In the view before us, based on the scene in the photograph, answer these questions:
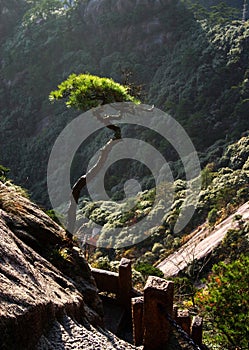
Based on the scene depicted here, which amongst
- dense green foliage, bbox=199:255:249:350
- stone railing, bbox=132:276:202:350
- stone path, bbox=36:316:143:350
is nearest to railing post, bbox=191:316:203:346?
dense green foliage, bbox=199:255:249:350

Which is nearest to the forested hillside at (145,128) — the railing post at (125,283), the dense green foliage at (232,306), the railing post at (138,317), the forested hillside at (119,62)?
the dense green foliage at (232,306)

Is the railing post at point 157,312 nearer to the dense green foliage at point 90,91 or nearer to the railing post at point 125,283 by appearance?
the railing post at point 125,283

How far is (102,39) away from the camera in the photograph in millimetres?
38906

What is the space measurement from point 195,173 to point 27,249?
18.9 metres

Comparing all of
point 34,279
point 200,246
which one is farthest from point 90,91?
point 200,246

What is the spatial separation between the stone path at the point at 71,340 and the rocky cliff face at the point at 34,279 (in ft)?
0.19

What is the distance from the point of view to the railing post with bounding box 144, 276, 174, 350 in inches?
151

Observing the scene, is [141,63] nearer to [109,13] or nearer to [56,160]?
[109,13]

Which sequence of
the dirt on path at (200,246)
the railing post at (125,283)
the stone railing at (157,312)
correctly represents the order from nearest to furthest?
1. the stone railing at (157,312)
2. the railing post at (125,283)
3. the dirt on path at (200,246)

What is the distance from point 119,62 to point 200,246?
2610 cm

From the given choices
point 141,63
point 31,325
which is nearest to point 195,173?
point 141,63

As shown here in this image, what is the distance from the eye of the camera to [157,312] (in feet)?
12.7

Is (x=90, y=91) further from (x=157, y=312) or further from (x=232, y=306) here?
(x=232, y=306)

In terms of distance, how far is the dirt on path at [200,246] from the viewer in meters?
13.0
